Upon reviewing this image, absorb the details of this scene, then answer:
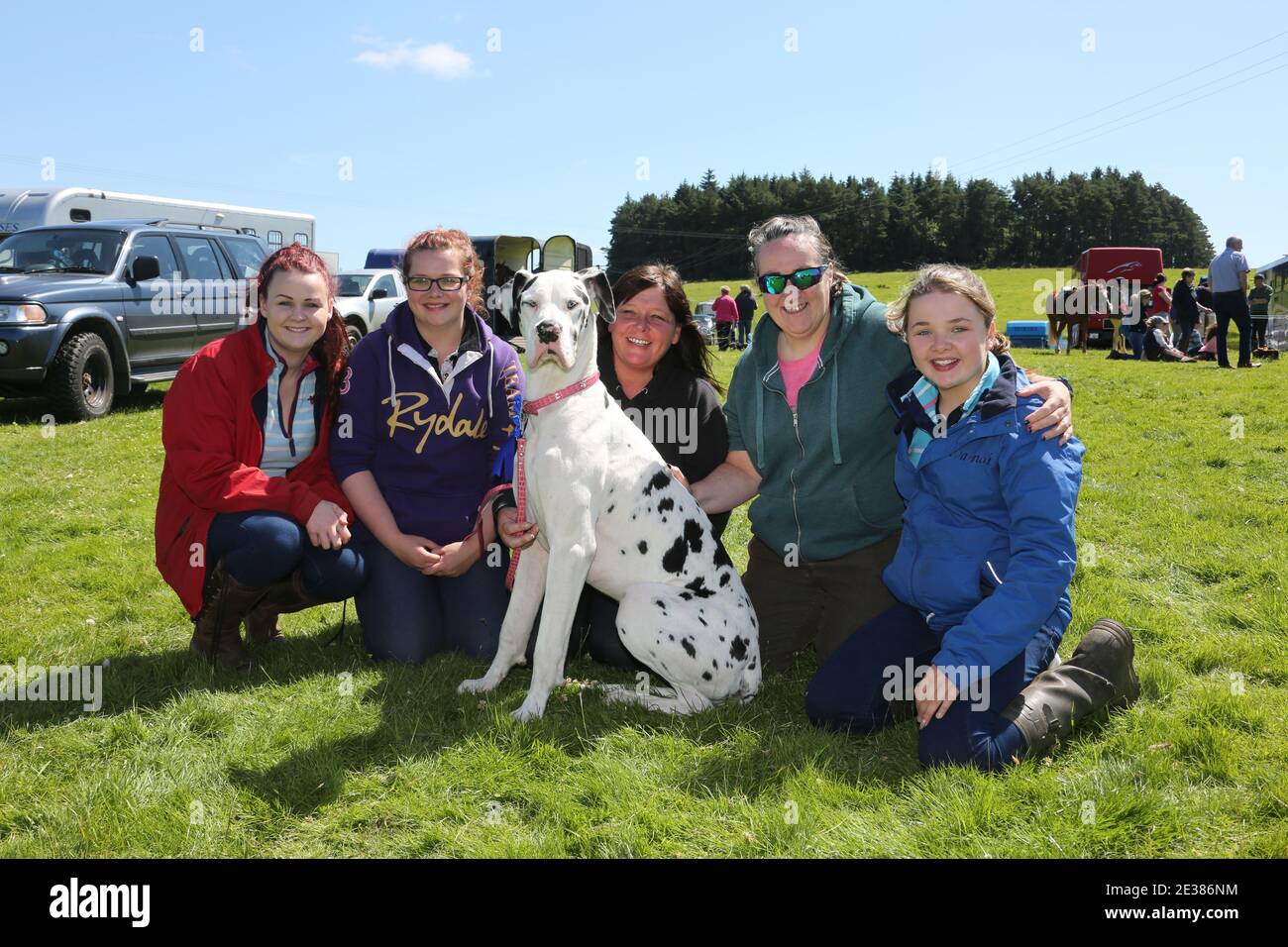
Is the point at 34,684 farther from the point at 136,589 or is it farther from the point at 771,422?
the point at 771,422

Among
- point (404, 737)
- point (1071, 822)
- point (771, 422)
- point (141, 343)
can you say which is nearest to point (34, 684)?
point (404, 737)

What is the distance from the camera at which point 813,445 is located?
4.49 meters

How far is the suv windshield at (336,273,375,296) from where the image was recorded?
1853cm

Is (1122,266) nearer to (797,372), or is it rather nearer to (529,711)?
(797,372)

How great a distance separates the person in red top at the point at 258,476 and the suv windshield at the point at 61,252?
A: 9.11 metres

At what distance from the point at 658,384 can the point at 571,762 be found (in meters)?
2.35

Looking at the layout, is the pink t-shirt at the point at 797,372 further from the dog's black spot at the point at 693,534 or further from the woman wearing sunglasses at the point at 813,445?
the dog's black spot at the point at 693,534

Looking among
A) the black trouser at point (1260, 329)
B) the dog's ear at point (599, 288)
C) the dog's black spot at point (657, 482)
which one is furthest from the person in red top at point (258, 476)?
the black trouser at point (1260, 329)

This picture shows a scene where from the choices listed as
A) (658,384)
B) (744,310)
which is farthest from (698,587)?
(744,310)

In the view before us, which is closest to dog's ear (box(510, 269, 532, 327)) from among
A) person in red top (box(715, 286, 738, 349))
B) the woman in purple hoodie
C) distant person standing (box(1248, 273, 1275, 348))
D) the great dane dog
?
the great dane dog

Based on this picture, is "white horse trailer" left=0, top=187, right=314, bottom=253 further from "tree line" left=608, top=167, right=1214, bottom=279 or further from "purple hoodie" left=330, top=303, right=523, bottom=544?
"tree line" left=608, top=167, right=1214, bottom=279

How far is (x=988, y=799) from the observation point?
10.1ft

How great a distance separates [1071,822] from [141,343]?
1253 cm

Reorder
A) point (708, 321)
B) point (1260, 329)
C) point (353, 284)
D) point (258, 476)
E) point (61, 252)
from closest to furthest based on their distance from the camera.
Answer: point (258, 476), point (61, 252), point (353, 284), point (1260, 329), point (708, 321)
